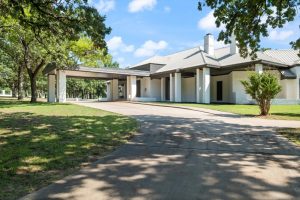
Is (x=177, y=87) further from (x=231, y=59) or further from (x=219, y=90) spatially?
(x=231, y=59)

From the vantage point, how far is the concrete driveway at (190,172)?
4.53 metres

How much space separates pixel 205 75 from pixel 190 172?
2557 centimetres

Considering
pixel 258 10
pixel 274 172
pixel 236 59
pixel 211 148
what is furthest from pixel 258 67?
pixel 274 172

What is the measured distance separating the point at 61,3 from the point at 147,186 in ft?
29.3

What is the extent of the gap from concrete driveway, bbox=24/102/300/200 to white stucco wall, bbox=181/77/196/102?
90.3 ft

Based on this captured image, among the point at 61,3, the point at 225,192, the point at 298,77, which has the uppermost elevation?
the point at 61,3

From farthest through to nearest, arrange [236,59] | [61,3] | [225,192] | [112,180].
Result: [236,59]
[61,3]
[112,180]
[225,192]

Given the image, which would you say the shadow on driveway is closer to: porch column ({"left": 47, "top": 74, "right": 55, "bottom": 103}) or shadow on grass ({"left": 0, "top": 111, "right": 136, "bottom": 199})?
shadow on grass ({"left": 0, "top": 111, "right": 136, "bottom": 199})

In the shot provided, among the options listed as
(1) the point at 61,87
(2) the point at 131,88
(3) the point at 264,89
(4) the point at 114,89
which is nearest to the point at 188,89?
(2) the point at 131,88

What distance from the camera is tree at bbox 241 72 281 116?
16922mm

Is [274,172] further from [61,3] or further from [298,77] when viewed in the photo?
[298,77]

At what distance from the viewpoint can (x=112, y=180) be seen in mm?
5137

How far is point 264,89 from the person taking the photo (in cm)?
1691

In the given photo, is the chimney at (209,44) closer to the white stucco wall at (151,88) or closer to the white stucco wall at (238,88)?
the white stucco wall at (238,88)
